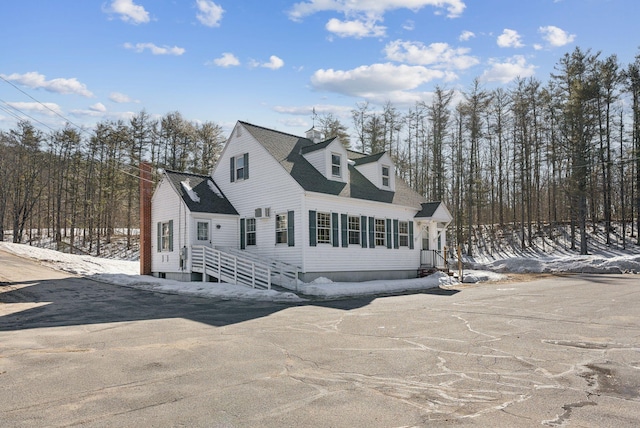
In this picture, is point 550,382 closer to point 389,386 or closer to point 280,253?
point 389,386

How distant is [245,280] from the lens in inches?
736

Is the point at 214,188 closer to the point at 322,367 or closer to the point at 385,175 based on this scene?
the point at 385,175

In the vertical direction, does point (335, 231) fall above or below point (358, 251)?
above

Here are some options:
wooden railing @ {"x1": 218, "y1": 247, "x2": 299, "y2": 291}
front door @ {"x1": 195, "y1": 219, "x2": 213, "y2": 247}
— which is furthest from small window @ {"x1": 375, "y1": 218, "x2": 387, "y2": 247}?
front door @ {"x1": 195, "y1": 219, "x2": 213, "y2": 247}

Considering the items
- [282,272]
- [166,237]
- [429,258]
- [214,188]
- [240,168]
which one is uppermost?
[240,168]

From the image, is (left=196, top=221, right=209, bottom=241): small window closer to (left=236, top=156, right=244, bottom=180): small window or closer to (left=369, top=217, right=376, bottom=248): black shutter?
(left=236, top=156, right=244, bottom=180): small window

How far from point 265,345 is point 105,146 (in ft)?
136

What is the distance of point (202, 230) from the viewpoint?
71.1ft

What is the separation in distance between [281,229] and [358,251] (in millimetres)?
4130

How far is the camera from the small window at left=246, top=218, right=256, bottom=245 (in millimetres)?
22188

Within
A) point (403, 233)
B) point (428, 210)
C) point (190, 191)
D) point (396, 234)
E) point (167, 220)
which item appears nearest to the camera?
point (190, 191)

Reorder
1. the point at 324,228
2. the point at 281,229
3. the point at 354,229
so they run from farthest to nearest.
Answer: the point at 354,229, the point at 281,229, the point at 324,228

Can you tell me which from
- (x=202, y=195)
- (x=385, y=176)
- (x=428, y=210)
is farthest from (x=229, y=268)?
(x=428, y=210)

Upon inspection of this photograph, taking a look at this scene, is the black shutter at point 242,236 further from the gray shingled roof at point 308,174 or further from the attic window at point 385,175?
the attic window at point 385,175
